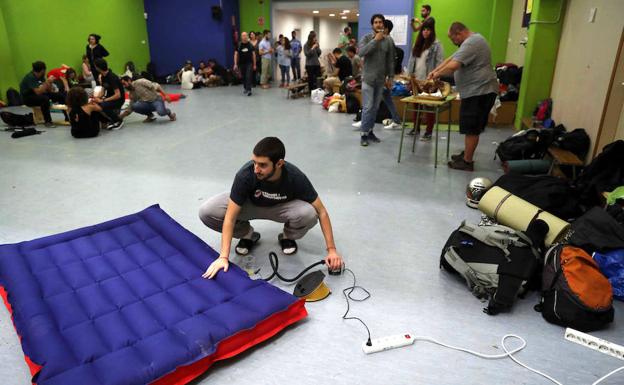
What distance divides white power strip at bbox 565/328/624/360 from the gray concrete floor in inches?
1.6

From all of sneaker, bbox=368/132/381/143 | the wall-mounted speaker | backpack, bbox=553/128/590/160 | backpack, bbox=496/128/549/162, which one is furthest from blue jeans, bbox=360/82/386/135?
the wall-mounted speaker

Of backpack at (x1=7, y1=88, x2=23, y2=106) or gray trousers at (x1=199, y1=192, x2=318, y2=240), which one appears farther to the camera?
backpack at (x1=7, y1=88, x2=23, y2=106)

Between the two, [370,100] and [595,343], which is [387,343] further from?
[370,100]

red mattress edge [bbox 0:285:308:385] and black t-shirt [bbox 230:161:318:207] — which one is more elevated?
black t-shirt [bbox 230:161:318:207]

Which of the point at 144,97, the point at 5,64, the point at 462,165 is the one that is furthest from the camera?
the point at 5,64

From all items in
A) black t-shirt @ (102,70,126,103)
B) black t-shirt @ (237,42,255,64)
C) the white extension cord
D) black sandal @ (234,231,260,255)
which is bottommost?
the white extension cord

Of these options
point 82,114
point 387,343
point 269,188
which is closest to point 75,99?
point 82,114

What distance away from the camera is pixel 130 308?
6.34 ft

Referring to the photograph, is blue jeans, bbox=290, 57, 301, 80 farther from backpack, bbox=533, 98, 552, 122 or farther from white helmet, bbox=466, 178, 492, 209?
white helmet, bbox=466, 178, 492, 209

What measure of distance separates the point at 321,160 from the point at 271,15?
30.1ft

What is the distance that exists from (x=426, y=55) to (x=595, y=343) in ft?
15.1

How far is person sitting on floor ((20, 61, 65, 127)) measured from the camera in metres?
6.34

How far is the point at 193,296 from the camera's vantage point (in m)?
2.00

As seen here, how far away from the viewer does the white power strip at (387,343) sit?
1.85m
